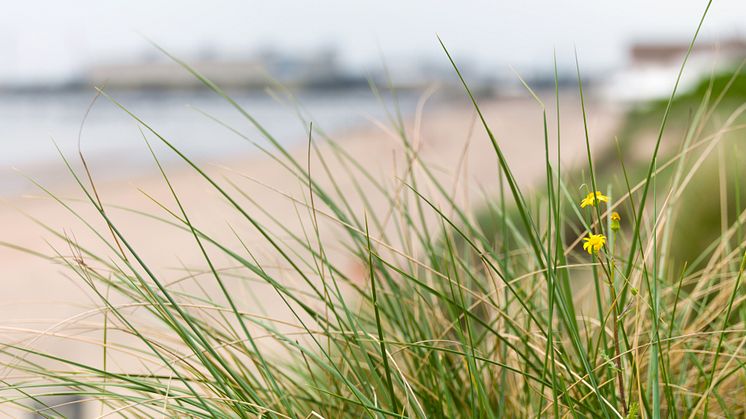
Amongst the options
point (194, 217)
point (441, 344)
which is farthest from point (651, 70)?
point (441, 344)

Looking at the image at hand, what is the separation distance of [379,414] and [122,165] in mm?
26344

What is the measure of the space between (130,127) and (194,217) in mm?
31966

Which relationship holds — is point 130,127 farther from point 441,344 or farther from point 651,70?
point 441,344

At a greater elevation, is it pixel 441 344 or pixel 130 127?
pixel 130 127

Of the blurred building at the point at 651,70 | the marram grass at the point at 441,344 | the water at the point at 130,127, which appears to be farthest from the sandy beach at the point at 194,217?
the blurred building at the point at 651,70

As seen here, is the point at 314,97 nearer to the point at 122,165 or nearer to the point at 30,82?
the point at 30,82

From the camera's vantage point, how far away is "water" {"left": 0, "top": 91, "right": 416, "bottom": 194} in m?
24.1

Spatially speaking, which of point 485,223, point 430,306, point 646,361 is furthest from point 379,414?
point 485,223

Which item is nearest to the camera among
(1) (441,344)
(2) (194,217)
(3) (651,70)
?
(1) (441,344)

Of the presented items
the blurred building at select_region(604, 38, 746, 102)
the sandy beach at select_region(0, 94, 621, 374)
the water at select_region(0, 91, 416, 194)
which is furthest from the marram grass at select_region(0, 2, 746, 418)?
the blurred building at select_region(604, 38, 746, 102)

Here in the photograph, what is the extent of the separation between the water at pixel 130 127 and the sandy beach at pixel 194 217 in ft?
1.14

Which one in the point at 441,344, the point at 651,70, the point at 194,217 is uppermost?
the point at 651,70

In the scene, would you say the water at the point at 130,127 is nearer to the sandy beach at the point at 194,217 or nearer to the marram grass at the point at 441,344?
the sandy beach at the point at 194,217

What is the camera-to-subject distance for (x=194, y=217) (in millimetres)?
13844
